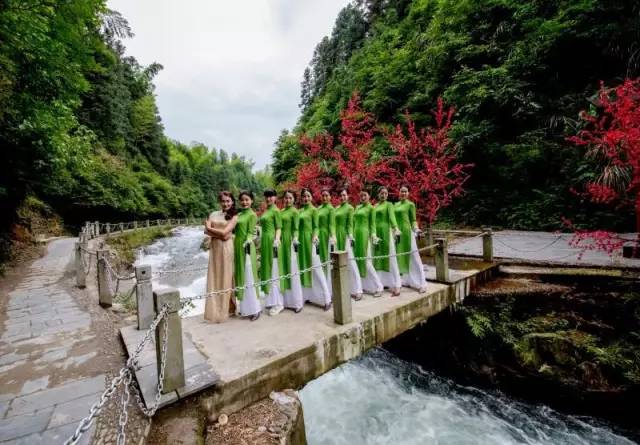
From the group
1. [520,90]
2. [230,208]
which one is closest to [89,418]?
[230,208]

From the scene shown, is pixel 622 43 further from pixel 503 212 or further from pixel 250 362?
pixel 250 362

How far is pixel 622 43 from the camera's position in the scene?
10336 millimetres

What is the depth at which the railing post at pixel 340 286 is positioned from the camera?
432 cm

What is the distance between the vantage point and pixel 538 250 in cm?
841

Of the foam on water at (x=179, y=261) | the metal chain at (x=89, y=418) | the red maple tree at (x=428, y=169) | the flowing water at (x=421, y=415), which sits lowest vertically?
the flowing water at (x=421, y=415)

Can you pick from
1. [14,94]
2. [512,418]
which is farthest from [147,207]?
[512,418]

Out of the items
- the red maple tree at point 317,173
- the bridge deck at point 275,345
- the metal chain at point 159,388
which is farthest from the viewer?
the red maple tree at point 317,173

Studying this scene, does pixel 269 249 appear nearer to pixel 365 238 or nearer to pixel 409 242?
pixel 365 238

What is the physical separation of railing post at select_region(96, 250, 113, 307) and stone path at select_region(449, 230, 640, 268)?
8948mm

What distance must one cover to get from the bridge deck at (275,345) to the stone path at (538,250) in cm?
378

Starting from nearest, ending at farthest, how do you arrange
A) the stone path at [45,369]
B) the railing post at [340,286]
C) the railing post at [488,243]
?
the stone path at [45,369], the railing post at [340,286], the railing post at [488,243]

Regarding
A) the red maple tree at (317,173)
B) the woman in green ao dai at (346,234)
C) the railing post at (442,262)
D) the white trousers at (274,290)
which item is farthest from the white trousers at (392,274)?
the red maple tree at (317,173)

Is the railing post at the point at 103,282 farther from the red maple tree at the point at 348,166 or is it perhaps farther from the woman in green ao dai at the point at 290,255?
the red maple tree at the point at 348,166

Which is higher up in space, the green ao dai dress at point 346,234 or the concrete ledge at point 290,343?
the green ao dai dress at point 346,234
